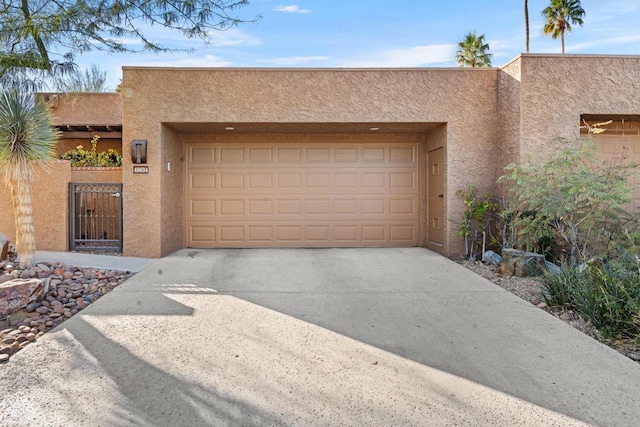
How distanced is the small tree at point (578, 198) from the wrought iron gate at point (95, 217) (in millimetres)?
7104

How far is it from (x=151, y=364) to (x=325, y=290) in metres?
2.65

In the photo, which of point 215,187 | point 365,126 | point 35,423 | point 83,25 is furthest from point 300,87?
point 35,423

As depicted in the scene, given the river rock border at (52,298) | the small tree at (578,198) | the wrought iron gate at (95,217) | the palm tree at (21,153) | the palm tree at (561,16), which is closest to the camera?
the river rock border at (52,298)

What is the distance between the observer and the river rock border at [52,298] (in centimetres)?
383

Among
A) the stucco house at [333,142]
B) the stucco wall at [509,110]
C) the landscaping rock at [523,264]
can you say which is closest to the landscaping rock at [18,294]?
the stucco house at [333,142]

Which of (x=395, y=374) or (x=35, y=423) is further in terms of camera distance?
(x=395, y=374)

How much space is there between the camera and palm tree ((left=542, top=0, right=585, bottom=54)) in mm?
21891

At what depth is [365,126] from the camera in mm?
8047

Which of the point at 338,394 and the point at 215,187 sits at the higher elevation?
the point at 215,187

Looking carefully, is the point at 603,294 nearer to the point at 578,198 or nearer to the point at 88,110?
the point at 578,198

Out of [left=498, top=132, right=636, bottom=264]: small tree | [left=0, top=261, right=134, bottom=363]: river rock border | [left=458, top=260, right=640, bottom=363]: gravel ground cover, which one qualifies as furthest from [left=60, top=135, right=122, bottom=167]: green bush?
[left=498, top=132, right=636, bottom=264]: small tree

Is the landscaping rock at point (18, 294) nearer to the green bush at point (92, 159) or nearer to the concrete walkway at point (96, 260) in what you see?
the concrete walkway at point (96, 260)

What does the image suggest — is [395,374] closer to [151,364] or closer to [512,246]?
[151,364]

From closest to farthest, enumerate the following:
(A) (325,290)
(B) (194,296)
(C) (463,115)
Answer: (B) (194,296) < (A) (325,290) < (C) (463,115)
